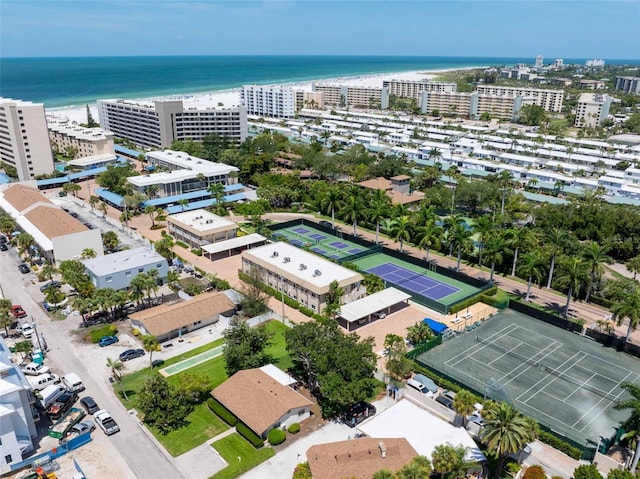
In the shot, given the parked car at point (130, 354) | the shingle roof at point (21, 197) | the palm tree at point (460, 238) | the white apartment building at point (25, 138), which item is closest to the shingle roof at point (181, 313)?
the parked car at point (130, 354)

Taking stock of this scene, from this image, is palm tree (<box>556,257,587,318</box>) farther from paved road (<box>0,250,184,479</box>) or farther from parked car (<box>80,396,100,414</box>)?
parked car (<box>80,396,100,414</box>)

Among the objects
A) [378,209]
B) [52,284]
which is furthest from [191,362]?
[378,209]

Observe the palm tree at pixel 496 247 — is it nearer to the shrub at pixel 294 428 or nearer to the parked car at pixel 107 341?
the shrub at pixel 294 428

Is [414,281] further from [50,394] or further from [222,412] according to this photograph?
[50,394]

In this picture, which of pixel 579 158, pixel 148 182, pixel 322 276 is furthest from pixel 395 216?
pixel 579 158

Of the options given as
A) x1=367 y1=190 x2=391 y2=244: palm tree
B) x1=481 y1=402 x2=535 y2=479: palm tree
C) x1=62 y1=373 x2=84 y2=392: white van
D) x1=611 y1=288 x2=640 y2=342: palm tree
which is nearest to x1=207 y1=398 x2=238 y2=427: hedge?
x1=62 y1=373 x2=84 y2=392: white van
